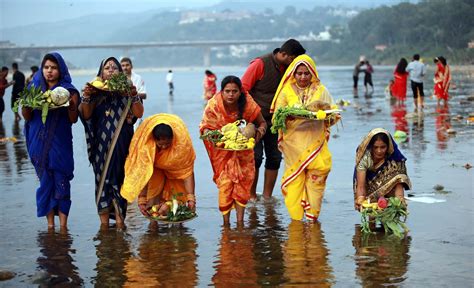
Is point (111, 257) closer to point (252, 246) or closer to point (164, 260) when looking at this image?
point (164, 260)

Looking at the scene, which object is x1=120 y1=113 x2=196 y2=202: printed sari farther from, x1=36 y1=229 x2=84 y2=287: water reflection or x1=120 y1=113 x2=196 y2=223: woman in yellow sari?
x1=36 y1=229 x2=84 y2=287: water reflection

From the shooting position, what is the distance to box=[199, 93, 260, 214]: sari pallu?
Result: 816 centimetres

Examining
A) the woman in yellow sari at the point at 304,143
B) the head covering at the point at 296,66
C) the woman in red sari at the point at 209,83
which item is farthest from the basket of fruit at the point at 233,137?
the woman in red sari at the point at 209,83

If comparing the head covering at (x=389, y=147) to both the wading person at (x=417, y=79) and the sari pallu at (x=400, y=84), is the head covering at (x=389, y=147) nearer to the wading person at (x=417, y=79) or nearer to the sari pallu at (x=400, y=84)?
the wading person at (x=417, y=79)

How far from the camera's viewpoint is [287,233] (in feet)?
25.7

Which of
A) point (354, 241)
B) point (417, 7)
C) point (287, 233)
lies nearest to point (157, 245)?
point (287, 233)

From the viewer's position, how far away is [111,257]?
23.2ft

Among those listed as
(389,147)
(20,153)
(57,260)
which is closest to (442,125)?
(20,153)

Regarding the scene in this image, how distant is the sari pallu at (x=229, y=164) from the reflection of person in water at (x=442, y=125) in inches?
238

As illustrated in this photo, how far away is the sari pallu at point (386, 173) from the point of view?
7895mm

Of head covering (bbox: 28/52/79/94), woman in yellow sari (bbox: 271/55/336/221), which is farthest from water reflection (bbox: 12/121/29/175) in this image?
woman in yellow sari (bbox: 271/55/336/221)

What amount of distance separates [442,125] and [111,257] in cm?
1149

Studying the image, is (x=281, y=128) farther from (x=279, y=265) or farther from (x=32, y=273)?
(x=32, y=273)

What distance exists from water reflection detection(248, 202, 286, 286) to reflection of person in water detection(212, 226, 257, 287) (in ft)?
0.16
